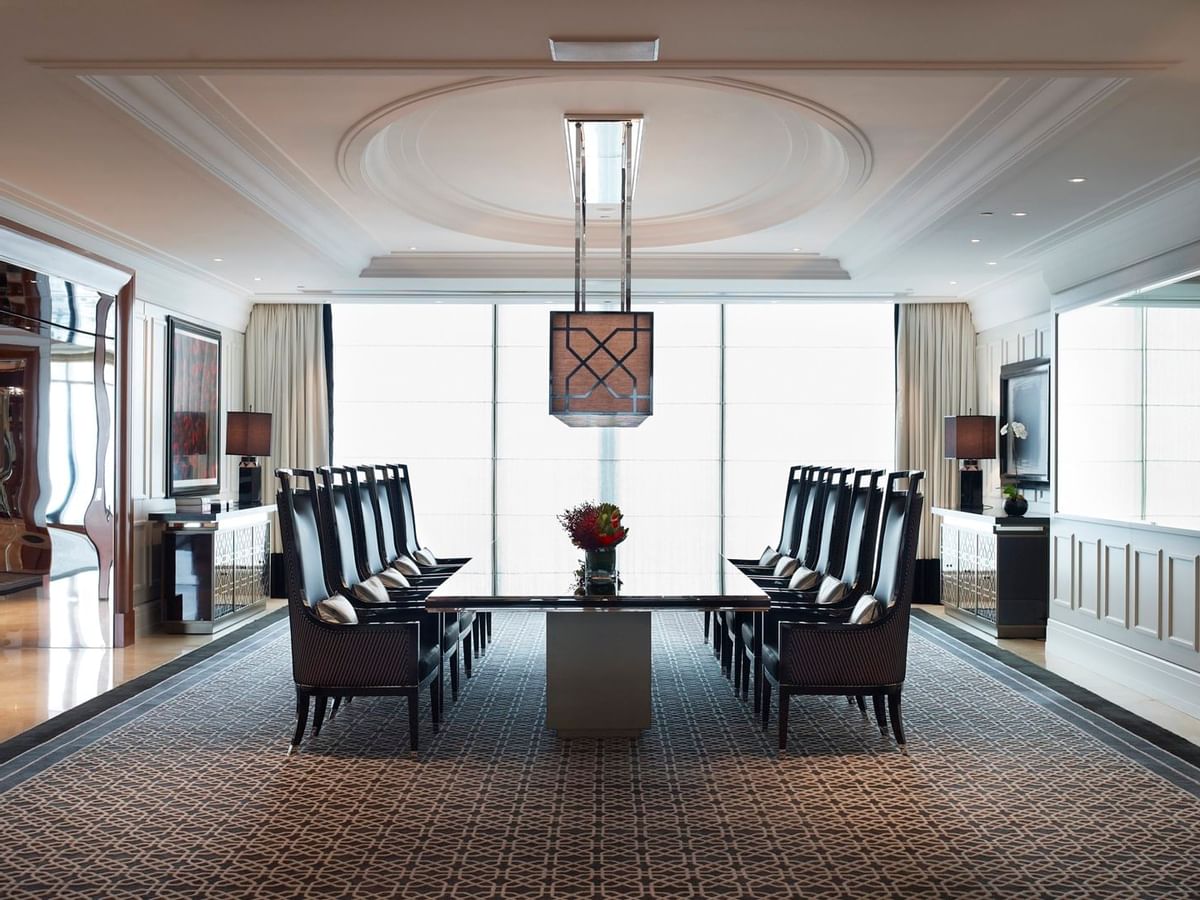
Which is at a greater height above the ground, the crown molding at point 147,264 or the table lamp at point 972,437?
the crown molding at point 147,264

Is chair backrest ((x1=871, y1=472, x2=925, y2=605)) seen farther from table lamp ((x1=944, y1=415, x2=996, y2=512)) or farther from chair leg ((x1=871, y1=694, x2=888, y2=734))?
table lamp ((x1=944, y1=415, x2=996, y2=512))

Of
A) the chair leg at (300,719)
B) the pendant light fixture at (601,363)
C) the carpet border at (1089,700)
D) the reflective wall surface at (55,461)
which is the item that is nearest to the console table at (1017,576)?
Result: the carpet border at (1089,700)

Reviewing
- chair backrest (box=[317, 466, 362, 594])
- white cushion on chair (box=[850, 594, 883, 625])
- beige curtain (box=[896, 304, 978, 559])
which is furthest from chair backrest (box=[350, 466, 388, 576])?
beige curtain (box=[896, 304, 978, 559])

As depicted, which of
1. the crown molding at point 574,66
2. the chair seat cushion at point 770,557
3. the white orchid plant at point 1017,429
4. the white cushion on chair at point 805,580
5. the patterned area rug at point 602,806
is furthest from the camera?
the white orchid plant at point 1017,429

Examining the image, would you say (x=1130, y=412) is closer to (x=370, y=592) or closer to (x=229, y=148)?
(x=370, y=592)

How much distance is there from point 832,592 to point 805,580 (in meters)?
0.62

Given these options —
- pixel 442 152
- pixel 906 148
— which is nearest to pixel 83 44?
pixel 442 152

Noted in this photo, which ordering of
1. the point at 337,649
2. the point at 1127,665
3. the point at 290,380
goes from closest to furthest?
the point at 337,649
the point at 1127,665
the point at 290,380

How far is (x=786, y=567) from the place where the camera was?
22.1 feet

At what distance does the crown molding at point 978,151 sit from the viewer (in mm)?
4422

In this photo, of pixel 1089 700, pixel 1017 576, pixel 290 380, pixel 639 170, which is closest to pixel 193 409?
pixel 290 380

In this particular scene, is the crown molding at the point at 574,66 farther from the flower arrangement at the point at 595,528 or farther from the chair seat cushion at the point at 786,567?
the chair seat cushion at the point at 786,567

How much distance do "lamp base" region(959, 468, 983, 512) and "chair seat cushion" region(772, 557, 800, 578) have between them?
2.85 meters

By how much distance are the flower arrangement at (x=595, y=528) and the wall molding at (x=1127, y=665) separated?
10.6ft
